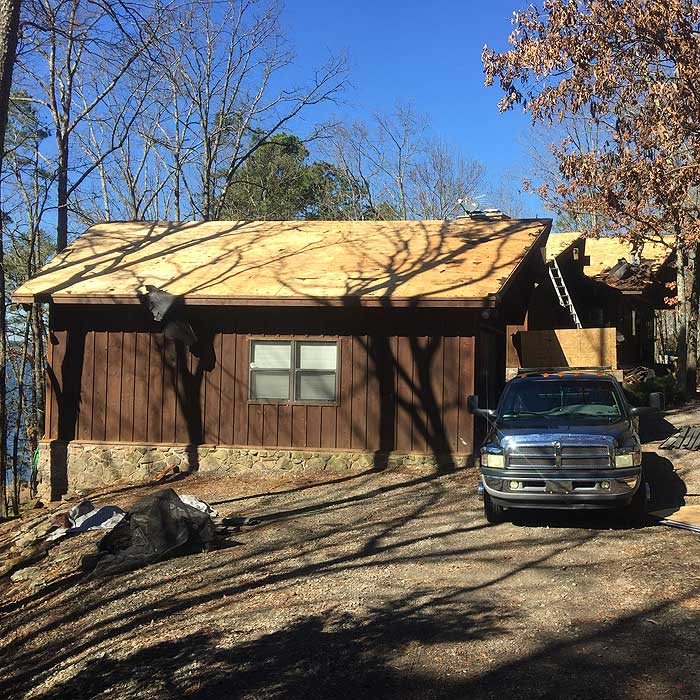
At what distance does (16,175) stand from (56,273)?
39.1 feet

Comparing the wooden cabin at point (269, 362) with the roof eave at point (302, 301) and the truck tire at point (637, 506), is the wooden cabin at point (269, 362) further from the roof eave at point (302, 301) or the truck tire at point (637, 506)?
the truck tire at point (637, 506)

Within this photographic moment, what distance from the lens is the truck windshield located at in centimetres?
930

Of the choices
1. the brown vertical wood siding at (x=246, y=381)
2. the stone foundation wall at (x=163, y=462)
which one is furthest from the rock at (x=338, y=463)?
the brown vertical wood siding at (x=246, y=381)

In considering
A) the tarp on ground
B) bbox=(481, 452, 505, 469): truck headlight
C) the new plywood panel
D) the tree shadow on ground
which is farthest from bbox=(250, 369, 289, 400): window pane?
the tree shadow on ground

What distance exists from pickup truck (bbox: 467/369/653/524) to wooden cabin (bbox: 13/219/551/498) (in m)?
4.04

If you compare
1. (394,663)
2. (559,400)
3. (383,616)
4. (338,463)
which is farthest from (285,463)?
(394,663)

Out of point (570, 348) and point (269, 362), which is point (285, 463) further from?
point (570, 348)

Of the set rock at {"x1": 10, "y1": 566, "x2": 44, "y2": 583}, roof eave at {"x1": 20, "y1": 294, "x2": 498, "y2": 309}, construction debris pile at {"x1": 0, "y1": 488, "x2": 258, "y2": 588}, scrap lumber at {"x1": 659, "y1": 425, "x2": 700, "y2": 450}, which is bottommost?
rock at {"x1": 10, "y1": 566, "x2": 44, "y2": 583}

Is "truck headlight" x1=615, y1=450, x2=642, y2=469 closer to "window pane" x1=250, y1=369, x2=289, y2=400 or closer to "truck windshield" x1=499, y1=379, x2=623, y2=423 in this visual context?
"truck windshield" x1=499, y1=379, x2=623, y2=423

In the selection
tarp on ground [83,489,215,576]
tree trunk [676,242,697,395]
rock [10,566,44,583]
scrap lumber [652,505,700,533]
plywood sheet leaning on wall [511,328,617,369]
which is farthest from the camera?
tree trunk [676,242,697,395]

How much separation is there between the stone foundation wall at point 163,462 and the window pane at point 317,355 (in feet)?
5.17

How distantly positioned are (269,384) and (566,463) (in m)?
6.89

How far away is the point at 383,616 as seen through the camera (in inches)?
241

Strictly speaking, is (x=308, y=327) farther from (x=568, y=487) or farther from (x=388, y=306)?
(x=568, y=487)
